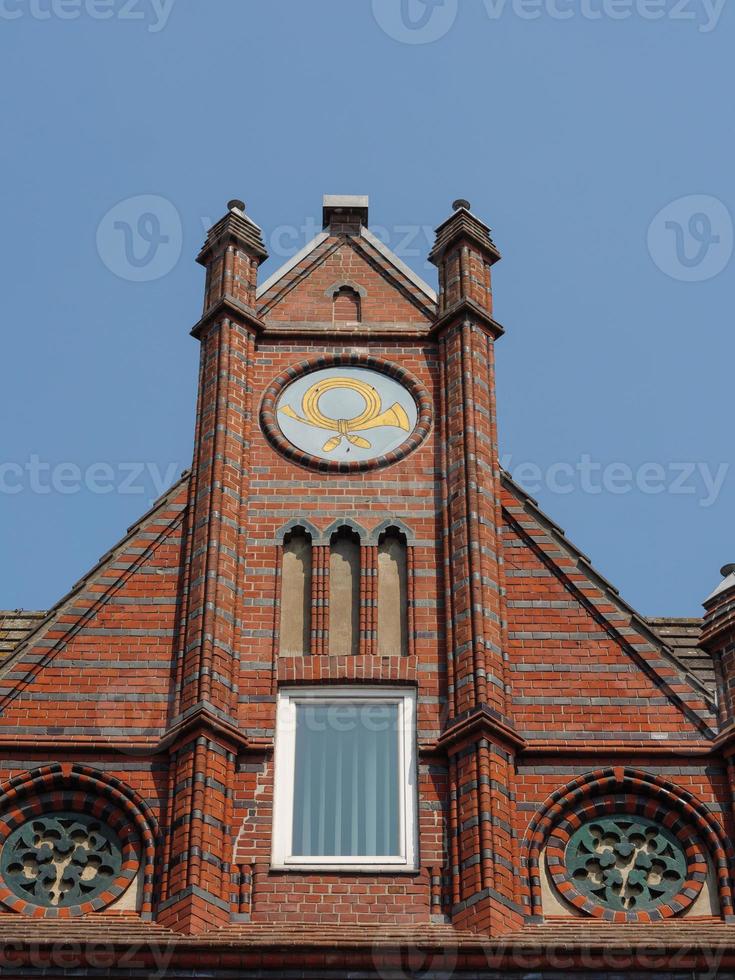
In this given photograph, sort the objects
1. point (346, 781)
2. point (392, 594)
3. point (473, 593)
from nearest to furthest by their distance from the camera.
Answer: point (346, 781), point (473, 593), point (392, 594)

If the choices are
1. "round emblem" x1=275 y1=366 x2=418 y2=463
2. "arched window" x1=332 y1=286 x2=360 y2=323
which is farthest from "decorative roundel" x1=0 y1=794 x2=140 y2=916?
"arched window" x1=332 y1=286 x2=360 y2=323

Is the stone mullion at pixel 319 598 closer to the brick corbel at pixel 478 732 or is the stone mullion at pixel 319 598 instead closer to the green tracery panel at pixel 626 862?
the brick corbel at pixel 478 732

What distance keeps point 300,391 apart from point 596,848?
21.8 feet

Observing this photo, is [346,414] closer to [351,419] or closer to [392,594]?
[351,419]

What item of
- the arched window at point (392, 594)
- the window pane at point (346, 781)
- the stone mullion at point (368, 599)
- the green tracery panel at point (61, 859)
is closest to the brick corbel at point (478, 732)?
the window pane at point (346, 781)

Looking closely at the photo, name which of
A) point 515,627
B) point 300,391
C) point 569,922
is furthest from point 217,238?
point 569,922

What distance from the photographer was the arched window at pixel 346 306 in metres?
24.1

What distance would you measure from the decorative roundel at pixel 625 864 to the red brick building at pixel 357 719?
25mm

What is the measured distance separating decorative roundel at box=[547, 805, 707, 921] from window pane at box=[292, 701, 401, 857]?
168 centimetres

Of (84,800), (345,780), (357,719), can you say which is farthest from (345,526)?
(84,800)

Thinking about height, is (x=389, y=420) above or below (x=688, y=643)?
above

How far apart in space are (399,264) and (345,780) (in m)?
7.39

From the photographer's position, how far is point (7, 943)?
17578 millimetres

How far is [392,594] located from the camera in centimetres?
2122
